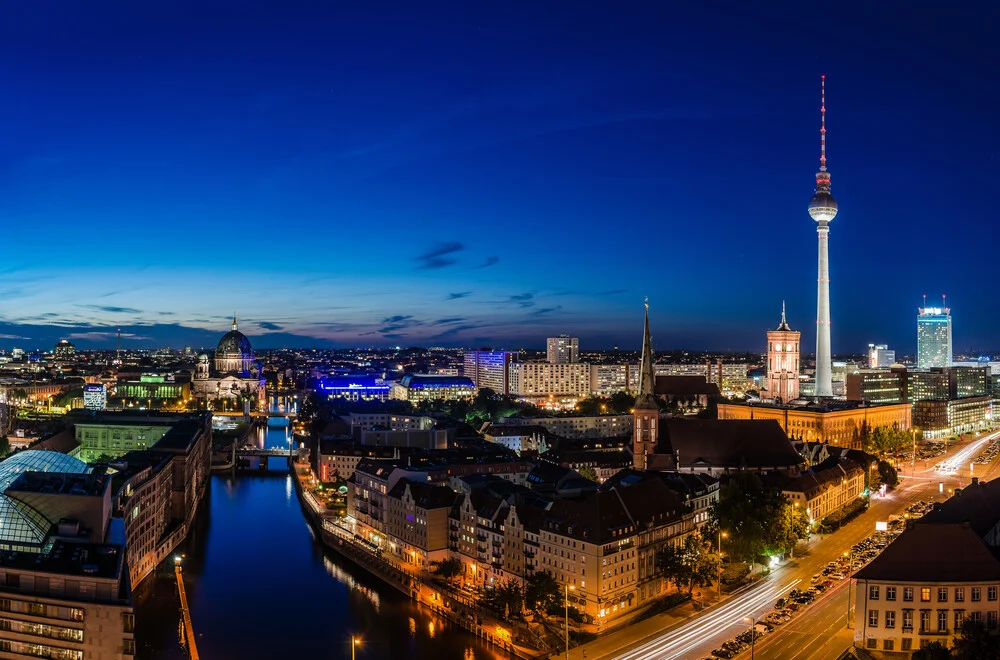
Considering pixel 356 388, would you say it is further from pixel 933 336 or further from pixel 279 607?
pixel 933 336

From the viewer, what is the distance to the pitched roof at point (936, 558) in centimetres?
1689

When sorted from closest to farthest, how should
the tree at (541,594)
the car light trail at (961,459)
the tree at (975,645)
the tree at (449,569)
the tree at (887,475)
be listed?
the tree at (975,645) → the tree at (541,594) → the tree at (449,569) → the tree at (887,475) → the car light trail at (961,459)

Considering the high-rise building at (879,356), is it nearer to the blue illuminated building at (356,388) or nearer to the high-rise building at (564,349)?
the high-rise building at (564,349)

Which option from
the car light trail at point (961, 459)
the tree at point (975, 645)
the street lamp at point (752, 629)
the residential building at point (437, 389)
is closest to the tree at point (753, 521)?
the street lamp at point (752, 629)

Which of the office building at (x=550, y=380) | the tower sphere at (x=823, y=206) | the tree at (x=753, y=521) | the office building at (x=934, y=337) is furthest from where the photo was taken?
the office building at (x=934, y=337)

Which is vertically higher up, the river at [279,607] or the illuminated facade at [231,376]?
the illuminated facade at [231,376]

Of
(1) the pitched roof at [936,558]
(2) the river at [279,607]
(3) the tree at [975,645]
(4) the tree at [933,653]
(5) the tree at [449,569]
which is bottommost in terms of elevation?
(2) the river at [279,607]

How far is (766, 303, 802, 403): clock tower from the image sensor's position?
58.9 m

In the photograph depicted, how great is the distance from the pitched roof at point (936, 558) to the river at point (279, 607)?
875 centimetres

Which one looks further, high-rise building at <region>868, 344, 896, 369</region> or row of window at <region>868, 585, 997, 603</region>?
high-rise building at <region>868, 344, 896, 369</region>

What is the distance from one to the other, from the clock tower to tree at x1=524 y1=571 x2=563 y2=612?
42.8 m

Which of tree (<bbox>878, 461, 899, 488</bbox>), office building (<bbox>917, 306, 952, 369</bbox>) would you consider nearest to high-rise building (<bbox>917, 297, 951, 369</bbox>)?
office building (<bbox>917, 306, 952, 369</bbox>)

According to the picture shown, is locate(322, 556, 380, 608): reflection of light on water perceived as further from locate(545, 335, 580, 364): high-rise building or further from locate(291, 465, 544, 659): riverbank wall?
locate(545, 335, 580, 364): high-rise building

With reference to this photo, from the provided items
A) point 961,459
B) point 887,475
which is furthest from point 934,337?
point 887,475
